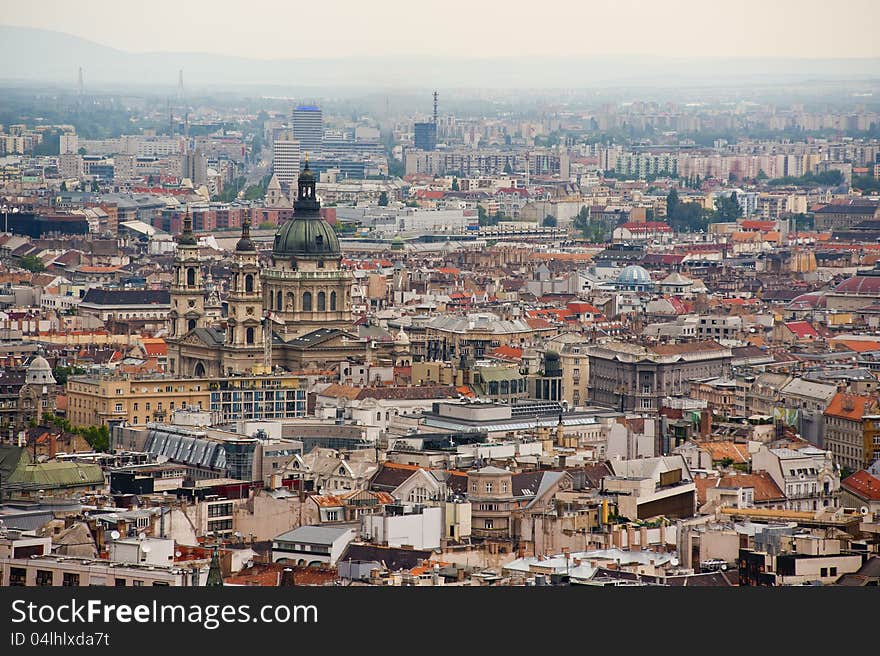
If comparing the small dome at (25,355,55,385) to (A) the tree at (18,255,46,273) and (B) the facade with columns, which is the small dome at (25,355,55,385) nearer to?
(B) the facade with columns

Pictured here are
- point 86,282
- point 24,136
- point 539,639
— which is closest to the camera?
point 539,639

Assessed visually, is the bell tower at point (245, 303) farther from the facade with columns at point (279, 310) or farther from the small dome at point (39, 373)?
the small dome at point (39, 373)

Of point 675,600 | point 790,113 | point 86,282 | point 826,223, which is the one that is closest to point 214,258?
point 86,282

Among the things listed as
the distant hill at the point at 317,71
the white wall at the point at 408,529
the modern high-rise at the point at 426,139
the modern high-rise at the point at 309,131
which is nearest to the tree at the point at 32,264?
the distant hill at the point at 317,71

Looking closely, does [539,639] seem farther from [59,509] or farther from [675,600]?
[59,509]

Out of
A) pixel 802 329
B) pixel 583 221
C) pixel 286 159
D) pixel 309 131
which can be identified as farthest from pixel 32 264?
pixel 309 131

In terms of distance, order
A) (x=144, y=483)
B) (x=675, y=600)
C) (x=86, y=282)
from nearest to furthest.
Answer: (x=675, y=600) < (x=144, y=483) < (x=86, y=282)

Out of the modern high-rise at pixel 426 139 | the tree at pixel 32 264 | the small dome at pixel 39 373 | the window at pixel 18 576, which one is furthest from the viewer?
the modern high-rise at pixel 426 139
